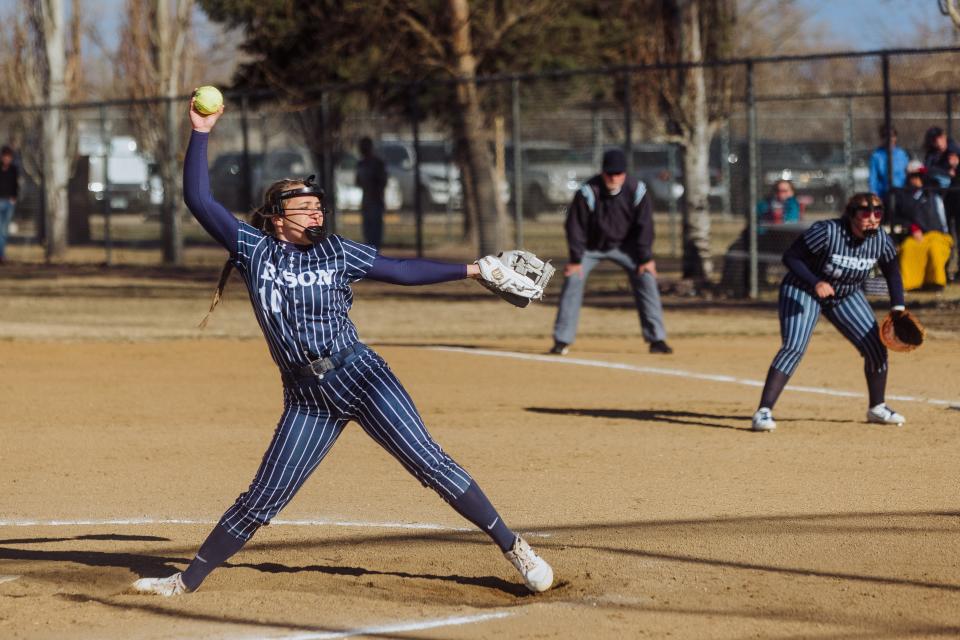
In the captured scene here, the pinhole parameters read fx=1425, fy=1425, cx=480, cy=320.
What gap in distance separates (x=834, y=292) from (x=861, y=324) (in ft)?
1.04

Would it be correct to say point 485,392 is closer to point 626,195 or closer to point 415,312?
point 626,195

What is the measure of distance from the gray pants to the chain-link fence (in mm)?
4326

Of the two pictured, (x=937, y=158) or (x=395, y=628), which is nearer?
(x=395, y=628)

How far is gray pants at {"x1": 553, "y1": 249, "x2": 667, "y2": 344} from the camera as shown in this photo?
1366 cm

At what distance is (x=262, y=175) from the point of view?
28844mm

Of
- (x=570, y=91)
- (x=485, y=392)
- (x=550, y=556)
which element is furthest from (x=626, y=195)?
(x=570, y=91)

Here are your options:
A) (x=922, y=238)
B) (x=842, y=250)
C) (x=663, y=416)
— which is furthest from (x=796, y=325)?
(x=922, y=238)

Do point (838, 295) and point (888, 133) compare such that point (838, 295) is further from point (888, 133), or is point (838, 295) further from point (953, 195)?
point (953, 195)

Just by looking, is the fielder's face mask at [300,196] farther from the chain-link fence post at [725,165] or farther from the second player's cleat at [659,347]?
the chain-link fence post at [725,165]

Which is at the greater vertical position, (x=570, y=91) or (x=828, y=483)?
(x=570, y=91)

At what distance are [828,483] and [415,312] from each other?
10.7 metres

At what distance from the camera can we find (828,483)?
8.09 metres

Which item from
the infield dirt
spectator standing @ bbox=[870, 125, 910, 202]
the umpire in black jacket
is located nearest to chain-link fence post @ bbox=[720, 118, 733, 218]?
spectator standing @ bbox=[870, 125, 910, 202]

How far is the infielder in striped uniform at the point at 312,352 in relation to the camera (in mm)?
5645
